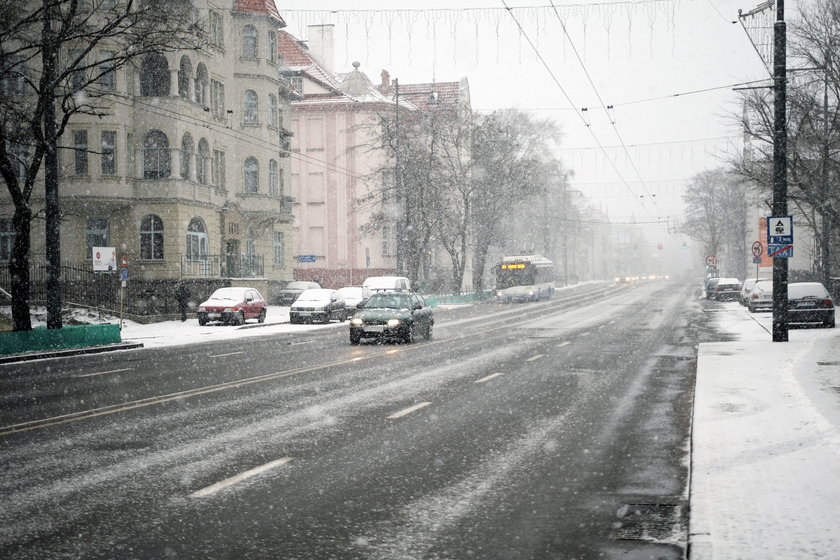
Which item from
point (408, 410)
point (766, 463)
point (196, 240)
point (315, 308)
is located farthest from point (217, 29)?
point (766, 463)

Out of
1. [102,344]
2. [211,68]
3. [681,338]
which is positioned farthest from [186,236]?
[681,338]

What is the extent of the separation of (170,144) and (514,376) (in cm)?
2843

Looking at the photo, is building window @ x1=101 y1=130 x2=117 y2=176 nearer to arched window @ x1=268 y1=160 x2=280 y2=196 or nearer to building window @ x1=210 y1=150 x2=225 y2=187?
building window @ x1=210 y1=150 x2=225 y2=187

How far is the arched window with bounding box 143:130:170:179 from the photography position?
133 feet

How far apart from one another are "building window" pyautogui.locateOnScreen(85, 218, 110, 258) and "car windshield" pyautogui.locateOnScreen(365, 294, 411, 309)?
63.1 feet

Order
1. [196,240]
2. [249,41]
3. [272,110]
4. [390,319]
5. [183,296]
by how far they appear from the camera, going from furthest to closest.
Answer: [272,110] → [249,41] → [196,240] → [183,296] → [390,319]

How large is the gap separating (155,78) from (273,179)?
11.5 metres

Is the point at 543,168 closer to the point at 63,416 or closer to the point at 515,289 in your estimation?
the point at 515,289

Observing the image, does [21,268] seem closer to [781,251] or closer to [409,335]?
[409,335]

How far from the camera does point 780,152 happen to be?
21203 millimetres

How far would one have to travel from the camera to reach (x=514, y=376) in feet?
54.0

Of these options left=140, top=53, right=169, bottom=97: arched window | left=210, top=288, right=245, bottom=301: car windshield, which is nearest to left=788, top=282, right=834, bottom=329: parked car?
left=210, top=288, right=245, bottom=301: car windshield

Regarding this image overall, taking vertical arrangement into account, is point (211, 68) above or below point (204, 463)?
above

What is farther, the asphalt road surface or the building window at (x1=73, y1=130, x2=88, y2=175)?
the building window at (x1=73, y1=130, x2=88, y2=175)
